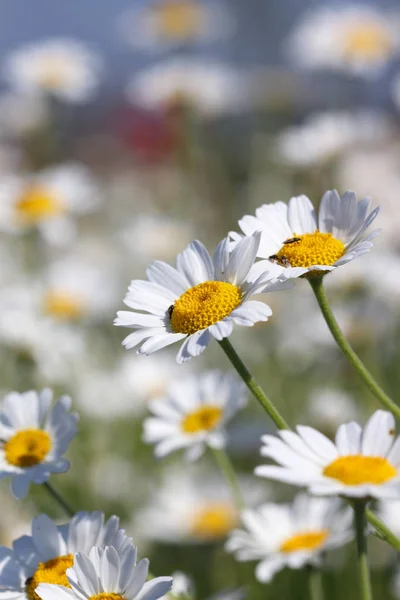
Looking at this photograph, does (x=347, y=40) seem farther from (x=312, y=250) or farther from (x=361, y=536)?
(x=361, y=536)

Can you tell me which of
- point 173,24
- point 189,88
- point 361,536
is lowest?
point 361,536

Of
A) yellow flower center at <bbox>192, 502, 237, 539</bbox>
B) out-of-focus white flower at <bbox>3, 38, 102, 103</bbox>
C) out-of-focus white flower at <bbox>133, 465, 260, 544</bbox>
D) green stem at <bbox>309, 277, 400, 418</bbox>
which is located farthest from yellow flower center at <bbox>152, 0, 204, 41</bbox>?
green stem at <bbox>309, 277, 400, 418</bbox>

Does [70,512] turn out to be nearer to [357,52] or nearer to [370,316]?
[370,316]

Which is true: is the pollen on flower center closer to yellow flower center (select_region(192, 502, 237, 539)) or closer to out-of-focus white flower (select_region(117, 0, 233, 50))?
yellow flower center (select_region(192, 502, 237, 539))

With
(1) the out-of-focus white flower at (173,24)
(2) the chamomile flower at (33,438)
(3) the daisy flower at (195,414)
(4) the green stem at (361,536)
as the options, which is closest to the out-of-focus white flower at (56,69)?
(1) the out-of-focus white flower at (173,24)

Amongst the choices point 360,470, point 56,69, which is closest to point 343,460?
point 360,470

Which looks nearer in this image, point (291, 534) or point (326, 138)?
point (291, 534)
